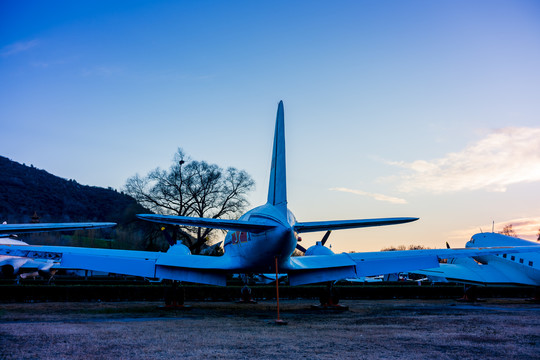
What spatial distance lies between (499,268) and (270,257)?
1609cm

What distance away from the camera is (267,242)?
15148 mm

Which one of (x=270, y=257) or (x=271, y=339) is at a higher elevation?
(x=270, y=257)

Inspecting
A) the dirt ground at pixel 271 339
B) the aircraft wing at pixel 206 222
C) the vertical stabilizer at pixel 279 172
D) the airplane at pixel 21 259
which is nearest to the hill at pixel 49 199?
the airplane at pixel 21 259

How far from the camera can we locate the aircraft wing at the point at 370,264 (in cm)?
1789

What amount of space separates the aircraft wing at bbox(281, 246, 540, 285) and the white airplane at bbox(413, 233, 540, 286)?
4707 millimetres

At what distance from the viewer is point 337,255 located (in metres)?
19.7

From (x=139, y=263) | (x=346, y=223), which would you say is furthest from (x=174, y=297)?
(x=346, y=223)

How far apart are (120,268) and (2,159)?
168027 millimetres

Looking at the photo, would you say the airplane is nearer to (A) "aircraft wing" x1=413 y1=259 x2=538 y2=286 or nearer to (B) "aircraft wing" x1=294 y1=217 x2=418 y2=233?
(B) "aircraft wing" x1=294 y1=217 x2=418 y2=233

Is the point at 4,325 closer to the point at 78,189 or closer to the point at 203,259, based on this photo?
the point at 203,259

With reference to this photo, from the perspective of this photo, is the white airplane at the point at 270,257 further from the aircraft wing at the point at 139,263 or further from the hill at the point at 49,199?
the hill at the point at 49,199

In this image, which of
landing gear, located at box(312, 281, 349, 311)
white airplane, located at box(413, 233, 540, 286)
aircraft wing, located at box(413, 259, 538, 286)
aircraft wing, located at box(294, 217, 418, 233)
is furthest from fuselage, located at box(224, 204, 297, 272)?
white airplane, located at box(413, 233, 540, 286)

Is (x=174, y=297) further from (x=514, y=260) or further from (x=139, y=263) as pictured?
(x=514, y=260)

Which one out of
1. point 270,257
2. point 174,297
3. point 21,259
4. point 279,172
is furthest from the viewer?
point 21,259
